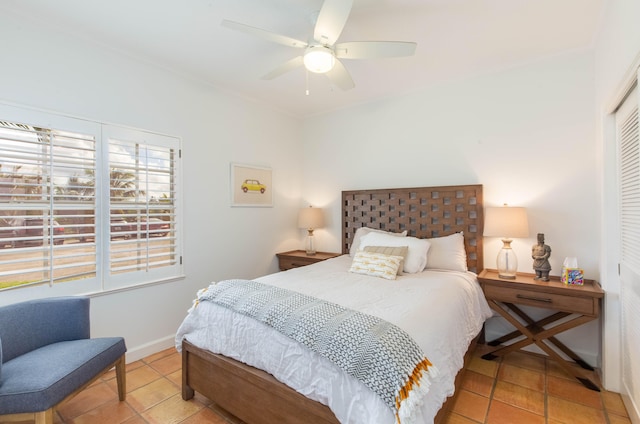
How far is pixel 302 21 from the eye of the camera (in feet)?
6.95

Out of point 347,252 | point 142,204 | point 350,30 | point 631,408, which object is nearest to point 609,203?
point 631,408

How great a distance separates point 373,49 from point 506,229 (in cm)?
181

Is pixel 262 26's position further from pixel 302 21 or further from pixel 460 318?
pixel 460 318

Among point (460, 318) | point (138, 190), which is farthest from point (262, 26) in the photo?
point (460, 318)

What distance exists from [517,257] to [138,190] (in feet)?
11.5

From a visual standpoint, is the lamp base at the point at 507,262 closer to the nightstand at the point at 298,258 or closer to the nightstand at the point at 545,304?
the nightstand at the point at 545,304

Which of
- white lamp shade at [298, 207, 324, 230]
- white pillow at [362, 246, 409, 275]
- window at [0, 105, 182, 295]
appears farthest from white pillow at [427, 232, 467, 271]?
window at [0, 105, 182, 295]

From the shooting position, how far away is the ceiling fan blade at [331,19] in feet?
5.11

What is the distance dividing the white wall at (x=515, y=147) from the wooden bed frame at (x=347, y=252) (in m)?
0.16

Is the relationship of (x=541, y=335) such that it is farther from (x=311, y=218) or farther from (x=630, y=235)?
(x=311, y=218)

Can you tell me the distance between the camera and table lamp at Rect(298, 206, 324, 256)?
3900mm

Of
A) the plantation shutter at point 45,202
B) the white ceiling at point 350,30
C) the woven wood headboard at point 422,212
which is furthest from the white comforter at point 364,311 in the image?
the white ceiling at point 350,30

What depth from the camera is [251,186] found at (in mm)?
3629

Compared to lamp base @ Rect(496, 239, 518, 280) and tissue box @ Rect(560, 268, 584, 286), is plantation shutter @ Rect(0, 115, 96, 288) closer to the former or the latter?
lamp base @ Rect(496, 239, 518, 280)
